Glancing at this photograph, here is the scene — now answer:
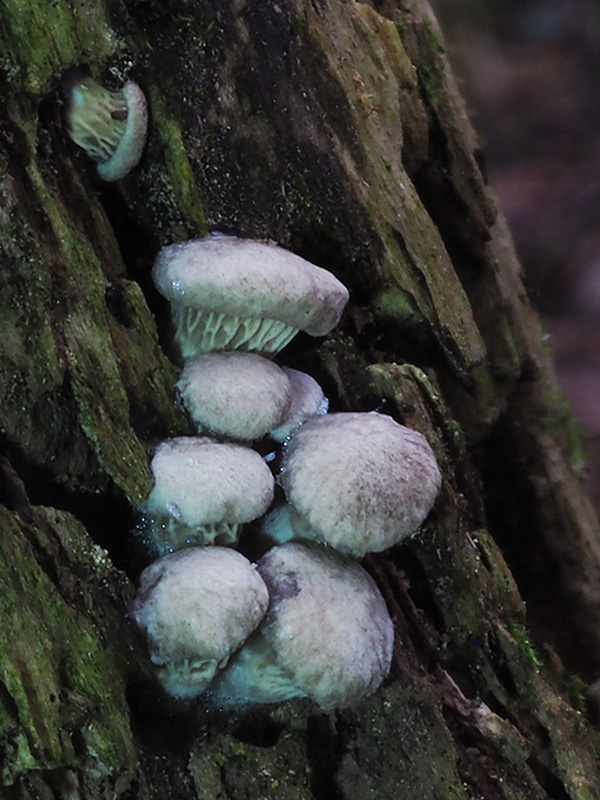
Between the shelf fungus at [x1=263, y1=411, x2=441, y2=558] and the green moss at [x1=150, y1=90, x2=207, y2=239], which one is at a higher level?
the green moss at [x1=150, y1=90, x2=207, y2=239]

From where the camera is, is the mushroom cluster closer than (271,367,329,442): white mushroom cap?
Yes

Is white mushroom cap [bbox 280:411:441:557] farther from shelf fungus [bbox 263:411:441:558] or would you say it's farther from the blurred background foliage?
the blurred background foliage

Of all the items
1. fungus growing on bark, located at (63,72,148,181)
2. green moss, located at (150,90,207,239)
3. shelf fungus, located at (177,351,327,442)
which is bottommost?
shelf fungus, located at (177,351,327,442)

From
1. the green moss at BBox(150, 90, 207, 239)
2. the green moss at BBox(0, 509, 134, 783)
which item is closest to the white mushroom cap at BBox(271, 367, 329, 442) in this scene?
the green moss at BBox(150, 90, 207, 239)

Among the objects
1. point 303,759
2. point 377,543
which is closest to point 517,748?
point 303,759

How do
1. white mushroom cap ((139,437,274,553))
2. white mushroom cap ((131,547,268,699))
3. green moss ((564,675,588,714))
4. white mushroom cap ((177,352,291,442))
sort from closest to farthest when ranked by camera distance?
white mushroom cap ((131,547,268,699)), white mushroom cap ((139,437,274,553)), white mushroom cap ((177,352,291,442)), green moss ((564,675,588,714))

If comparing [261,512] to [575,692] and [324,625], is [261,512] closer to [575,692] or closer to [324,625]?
[324,625]

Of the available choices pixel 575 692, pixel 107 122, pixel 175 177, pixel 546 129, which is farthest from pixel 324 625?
pixel 546 129
